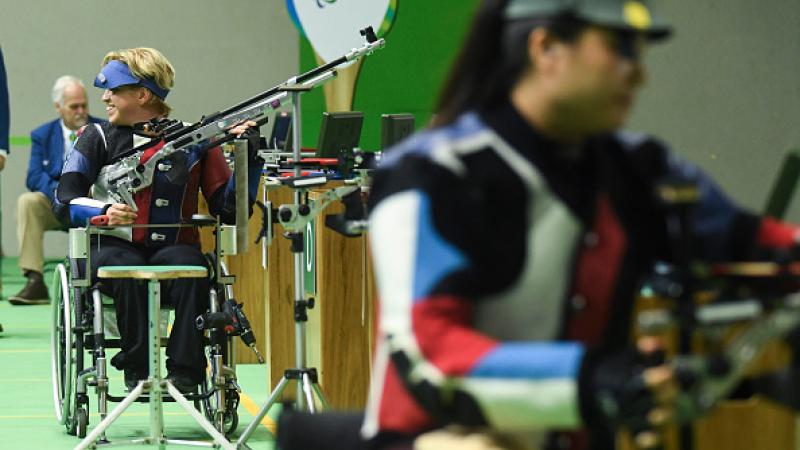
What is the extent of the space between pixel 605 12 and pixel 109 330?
14.7ft

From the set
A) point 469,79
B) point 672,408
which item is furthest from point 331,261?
point 672,408

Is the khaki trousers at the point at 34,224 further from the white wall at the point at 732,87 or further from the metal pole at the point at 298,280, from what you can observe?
the metal pole at the point at 298,280

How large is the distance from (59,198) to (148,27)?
886 cm

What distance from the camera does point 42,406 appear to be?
696cm

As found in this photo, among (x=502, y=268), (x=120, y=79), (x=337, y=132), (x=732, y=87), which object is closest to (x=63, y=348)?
(x=120, y=79)

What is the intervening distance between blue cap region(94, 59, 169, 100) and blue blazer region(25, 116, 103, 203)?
5.18m

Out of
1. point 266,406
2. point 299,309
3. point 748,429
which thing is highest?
point 299,309

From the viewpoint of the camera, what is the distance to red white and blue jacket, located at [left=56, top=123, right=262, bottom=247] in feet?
19.4

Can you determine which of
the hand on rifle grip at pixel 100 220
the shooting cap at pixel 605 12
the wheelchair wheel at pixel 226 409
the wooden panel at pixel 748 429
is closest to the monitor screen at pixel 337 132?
the hand on rifle grip at pixel 100 220

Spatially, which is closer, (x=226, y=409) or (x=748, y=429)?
(x=748, y=429)

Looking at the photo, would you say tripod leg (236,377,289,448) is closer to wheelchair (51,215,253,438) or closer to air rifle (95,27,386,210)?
wheelchair (51,215,253,438)

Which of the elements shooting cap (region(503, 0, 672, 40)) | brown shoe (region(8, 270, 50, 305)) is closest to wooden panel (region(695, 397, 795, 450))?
shooting cap (region(503, 0, 672, 40))

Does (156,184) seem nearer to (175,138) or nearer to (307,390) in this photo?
(175,138)

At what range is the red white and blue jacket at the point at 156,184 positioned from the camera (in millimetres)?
5918
